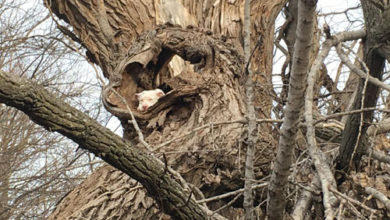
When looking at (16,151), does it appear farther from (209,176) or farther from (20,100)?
(20,100)

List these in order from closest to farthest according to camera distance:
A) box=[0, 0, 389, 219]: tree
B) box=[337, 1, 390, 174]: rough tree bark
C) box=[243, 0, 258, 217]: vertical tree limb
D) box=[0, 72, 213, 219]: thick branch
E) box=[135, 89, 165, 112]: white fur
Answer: box=[0, 72, 213, 219]: thick branch → box=[0, 0, 389, 219]: tree → box=[337, 1, 390, 174]: rough tree bark → box=[243, 0, 258, 217]: vertical tree limb → box=[135, 89, 165, 112]: white fur

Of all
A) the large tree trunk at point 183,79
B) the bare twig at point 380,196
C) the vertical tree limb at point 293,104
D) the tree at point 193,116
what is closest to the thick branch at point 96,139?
the tree at point 193,116

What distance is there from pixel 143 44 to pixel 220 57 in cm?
77

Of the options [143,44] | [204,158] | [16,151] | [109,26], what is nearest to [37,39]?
[109,26]

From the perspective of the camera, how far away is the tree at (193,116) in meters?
2.53

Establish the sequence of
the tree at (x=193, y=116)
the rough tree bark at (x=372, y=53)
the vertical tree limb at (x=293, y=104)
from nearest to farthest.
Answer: the vertical tree limb at (x=293, y=104) → the tree at (x=193, y=116) → the rough tree bark at (x=372, y=53)

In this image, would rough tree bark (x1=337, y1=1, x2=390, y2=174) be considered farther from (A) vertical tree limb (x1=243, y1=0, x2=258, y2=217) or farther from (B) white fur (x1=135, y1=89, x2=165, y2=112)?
(B) white fur (x1=135, y1=89, x2=165, y2=112)

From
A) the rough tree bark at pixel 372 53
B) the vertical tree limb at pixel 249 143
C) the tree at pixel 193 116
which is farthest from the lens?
the vertical tree limb at pixel 249 143

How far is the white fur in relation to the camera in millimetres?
4742

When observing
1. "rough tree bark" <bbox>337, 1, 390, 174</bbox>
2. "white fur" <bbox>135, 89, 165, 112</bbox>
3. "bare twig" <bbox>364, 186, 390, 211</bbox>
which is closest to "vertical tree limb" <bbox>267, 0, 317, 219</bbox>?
"rough tree bark" <bbox>337, 1, 390, 174</bbox>

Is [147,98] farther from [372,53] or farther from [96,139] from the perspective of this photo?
[372,53]

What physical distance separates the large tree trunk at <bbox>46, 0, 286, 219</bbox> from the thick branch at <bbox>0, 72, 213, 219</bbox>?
0.57 feet

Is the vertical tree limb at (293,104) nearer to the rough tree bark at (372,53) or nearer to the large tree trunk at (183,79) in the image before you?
the rough tree bark at (372,53)

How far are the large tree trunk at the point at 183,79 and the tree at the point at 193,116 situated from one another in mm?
11
